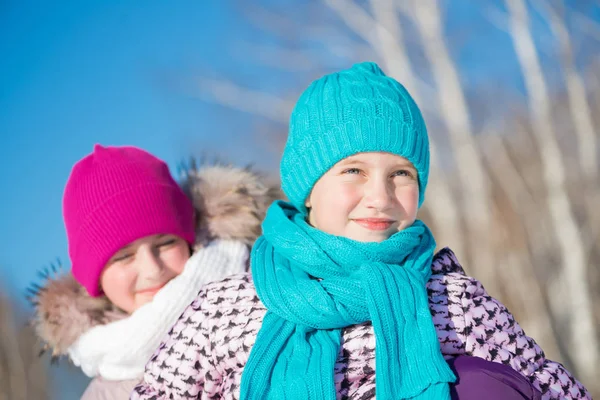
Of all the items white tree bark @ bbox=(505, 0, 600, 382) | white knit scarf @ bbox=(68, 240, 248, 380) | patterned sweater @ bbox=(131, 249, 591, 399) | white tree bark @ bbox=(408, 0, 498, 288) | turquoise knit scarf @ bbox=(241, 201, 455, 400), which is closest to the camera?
turquoise knit scarf @ bbox=(241, 201, 455, 400)

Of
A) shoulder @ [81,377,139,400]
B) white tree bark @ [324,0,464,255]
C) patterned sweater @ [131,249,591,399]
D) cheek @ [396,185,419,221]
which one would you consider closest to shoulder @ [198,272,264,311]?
patterned sweater @ [131,249,591,399]

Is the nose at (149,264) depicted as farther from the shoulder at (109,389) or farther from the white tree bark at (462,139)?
the white tree bark at (462,139)

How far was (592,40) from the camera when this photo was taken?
24.3 feet

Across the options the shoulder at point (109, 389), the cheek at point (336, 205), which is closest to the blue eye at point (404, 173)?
the cheek at point (336, 205)

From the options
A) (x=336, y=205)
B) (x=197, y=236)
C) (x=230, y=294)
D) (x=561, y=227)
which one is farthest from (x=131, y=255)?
(x=561, y=227)

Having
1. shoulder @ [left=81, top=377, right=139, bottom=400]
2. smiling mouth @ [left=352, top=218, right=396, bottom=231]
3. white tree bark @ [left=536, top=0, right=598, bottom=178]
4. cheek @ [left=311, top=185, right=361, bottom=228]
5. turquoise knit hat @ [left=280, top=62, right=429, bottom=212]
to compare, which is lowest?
shoulder @ [left=81, top=377, right=139, bottom=400]

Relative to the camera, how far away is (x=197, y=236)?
2.38 m

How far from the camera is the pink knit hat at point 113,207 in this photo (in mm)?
2201

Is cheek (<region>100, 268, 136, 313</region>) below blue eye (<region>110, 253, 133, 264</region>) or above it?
below

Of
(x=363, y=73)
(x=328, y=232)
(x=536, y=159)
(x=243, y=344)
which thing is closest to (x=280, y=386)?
(x=243, y=344)

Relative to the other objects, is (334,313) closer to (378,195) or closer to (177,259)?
(378,195)

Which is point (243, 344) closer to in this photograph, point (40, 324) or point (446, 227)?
point (40, 324)

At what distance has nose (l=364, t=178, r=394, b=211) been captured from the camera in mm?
1623

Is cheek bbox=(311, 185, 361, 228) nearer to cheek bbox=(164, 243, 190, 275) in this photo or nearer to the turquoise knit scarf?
the turquoise knit scarf
